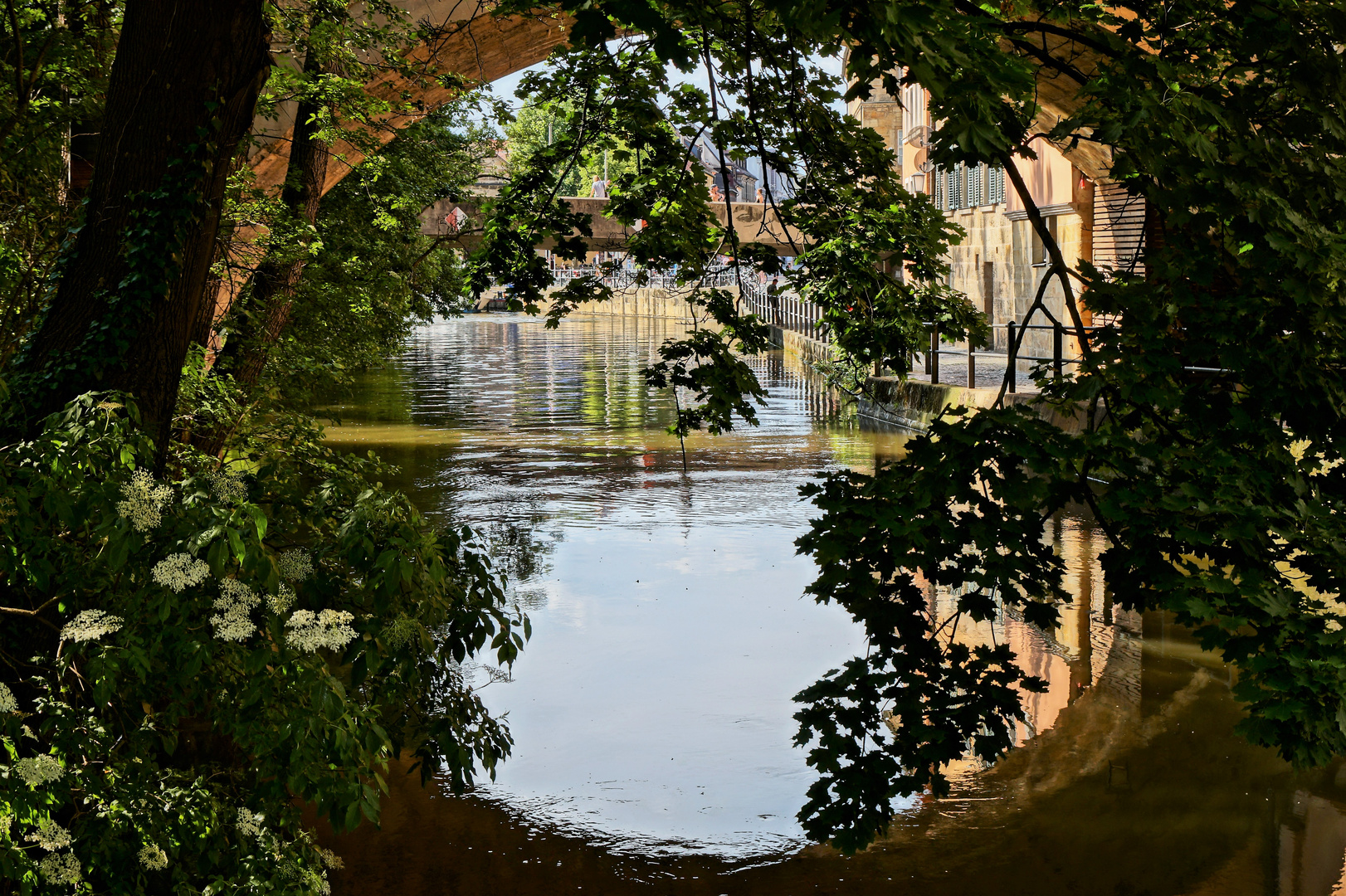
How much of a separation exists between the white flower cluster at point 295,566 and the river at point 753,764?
2.15m

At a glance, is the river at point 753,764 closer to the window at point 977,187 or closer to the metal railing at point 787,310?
the metal railing at point 787,310

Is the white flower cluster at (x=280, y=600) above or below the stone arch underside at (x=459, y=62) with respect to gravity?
below

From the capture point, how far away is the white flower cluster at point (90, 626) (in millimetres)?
3295

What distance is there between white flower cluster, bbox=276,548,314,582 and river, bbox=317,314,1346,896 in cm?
215

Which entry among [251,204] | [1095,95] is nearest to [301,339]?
[251,204]

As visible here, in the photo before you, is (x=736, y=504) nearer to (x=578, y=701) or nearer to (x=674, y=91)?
(x=578, y=701)

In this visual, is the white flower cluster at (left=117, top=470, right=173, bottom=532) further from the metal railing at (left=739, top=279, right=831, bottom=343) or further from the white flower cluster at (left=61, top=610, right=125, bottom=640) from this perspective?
the metal railing at (left=739, top=279, right=831, bottom=343)

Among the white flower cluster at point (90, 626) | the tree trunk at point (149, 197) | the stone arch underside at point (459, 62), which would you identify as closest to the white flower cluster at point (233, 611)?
the white flower cluster at point (90, 626)

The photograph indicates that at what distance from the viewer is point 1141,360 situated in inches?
125

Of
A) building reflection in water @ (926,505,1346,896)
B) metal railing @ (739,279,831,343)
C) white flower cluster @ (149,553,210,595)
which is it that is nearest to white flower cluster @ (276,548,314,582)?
white flower cluster @ (149,553,210,595)

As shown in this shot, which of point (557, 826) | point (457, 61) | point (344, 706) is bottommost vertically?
point (557, 826)

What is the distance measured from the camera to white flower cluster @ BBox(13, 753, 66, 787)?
3.17 meters

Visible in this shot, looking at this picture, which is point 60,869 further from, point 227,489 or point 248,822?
point 227,489

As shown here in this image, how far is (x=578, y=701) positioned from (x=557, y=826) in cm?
157
